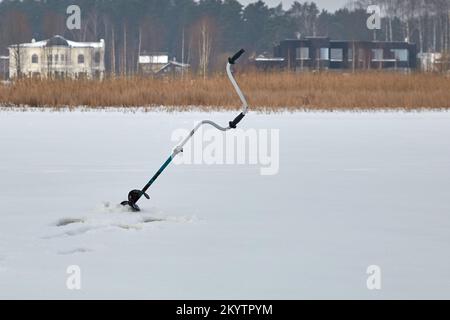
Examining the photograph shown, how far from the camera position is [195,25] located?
6372cm

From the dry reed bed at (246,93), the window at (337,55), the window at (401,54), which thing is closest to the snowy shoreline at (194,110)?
the dry reed bed at (246,93)

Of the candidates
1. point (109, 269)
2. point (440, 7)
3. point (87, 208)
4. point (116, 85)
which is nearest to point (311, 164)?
point (87, 208)

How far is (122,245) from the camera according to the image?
415cm

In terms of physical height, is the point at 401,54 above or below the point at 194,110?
above

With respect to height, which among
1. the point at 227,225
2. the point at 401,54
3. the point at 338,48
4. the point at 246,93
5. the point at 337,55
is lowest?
the point at 227,225

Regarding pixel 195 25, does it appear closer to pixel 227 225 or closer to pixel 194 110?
pixel 194 110

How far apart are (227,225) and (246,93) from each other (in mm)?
13519

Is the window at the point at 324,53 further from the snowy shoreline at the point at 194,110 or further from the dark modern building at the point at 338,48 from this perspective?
the snowy shoreline at the point at 194,110

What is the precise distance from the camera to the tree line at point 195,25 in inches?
2442

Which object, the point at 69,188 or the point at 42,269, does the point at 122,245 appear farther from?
the point at 69,188

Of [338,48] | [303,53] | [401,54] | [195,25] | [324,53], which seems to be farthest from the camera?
[195,25]

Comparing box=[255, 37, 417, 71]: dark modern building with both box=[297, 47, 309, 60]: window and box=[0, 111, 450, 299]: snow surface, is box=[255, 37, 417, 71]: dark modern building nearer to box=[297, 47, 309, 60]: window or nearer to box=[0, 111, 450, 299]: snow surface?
box=[297, 47, 309, 60]: window

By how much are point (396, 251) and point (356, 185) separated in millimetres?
A: 2525

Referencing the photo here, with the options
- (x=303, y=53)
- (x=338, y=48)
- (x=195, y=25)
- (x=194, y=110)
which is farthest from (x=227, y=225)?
(x=195, y=25)
